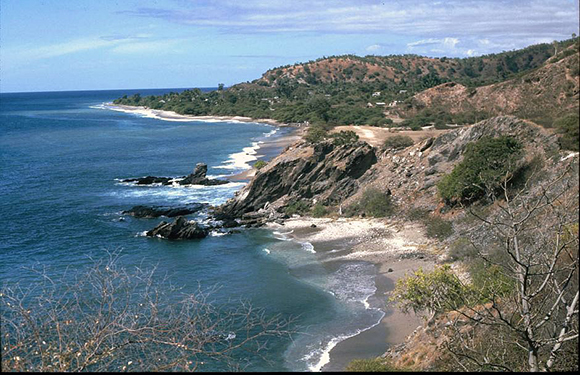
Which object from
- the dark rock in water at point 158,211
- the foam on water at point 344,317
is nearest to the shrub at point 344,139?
the dark rock in water at point 158,211

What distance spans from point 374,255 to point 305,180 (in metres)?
15.0

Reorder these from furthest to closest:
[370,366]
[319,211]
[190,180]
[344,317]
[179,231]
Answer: [190,180], [319,211], [179,231], [344,317], [370,366]

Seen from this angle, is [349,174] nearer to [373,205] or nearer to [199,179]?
A: [373,205]

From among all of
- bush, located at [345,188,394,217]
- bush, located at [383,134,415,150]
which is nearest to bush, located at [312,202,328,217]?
bush, located at [345,188,394,217]

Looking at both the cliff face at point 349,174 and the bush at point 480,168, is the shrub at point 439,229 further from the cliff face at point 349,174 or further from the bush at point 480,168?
the cliff face at point 349,174

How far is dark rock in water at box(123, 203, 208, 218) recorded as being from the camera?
4541 cm

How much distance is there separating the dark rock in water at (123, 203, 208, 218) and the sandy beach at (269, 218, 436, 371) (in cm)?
894

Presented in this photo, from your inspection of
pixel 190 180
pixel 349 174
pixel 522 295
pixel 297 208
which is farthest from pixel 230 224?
pixel 522 295

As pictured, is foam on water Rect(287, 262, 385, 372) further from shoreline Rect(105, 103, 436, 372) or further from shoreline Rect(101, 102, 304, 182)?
shoreline Rect(101, 102, 304, 182)

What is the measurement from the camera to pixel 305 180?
45875 mm

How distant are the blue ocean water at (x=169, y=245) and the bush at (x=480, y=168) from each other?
901 cm

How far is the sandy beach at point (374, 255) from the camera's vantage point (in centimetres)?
2136

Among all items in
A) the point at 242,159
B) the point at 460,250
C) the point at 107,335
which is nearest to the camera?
the point at 107,335

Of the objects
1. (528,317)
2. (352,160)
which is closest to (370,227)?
(352,160)
